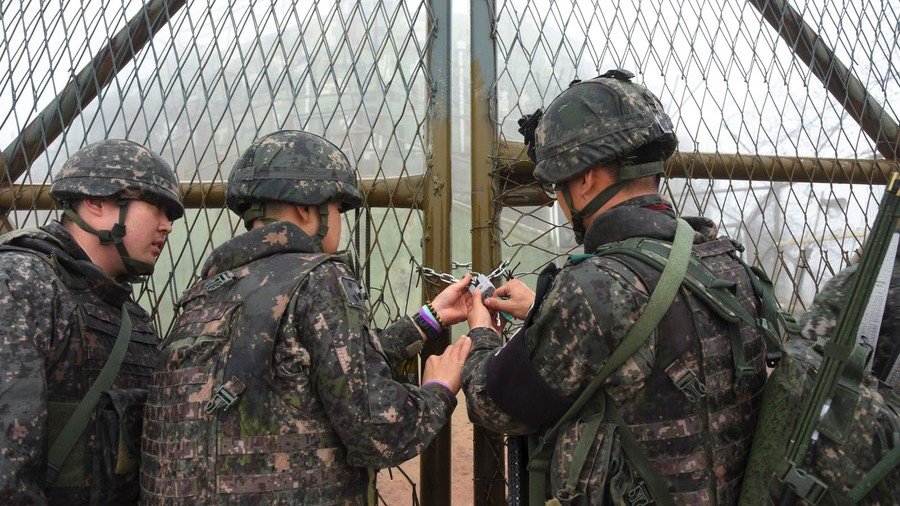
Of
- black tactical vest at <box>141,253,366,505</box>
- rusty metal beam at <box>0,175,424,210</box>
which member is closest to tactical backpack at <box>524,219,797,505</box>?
black tactical vest at <box>141,253,366,505</box>

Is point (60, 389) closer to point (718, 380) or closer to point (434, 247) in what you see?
point (434, 247)

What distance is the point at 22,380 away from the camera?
6.68 feet

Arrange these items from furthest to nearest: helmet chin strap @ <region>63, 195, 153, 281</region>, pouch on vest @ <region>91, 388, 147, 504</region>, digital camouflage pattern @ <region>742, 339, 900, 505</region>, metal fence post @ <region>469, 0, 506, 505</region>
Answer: metal fence post @ <region>469, 0, 506, 505</region>
helmet chin strap @ <region>63, 195, 153, 281</region>
pouch on vest @ <region>91, 388, 147, 504</region>
digital camouflage pattern @ <region>742, 339, 900, 505</region>

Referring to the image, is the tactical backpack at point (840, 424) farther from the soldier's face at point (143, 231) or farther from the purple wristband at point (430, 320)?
the soldier's face at point (143, 231)

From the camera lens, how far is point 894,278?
6.32ft

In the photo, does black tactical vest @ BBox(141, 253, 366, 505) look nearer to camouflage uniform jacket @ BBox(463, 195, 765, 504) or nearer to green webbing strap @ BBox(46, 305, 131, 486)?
green webbing strap @ BBox(46, 305, 131, 486)

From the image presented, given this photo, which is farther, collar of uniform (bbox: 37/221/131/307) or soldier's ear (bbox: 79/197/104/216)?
soldier's ear (bbox: 79/197/104/216)

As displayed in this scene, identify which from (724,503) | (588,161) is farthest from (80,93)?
(724,503)

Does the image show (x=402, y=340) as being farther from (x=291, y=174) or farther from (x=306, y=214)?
(x=291, y=174)

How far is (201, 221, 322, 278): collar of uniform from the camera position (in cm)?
233

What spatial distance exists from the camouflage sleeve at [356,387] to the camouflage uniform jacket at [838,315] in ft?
4.05

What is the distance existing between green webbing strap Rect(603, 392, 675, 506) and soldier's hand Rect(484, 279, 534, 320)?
75cm

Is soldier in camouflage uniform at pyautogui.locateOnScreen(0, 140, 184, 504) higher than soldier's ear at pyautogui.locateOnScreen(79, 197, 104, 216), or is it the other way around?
soldier's ear at pyautogui.locateOnScreen(79, 197, 104, 216)

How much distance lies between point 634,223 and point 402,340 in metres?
1.14
